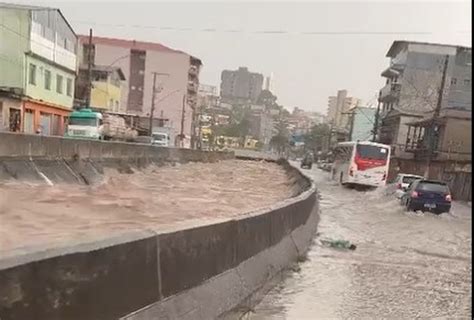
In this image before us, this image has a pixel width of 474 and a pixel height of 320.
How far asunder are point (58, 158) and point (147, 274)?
1257 cm

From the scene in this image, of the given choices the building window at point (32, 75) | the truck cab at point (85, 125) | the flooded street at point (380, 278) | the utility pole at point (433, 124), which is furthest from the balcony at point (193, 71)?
the flooded street at point (380, 278)

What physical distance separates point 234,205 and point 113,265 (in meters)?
12.0

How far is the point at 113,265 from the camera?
3.58m

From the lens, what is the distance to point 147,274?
3973 mm

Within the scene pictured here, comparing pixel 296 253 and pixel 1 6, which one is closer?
pixel 296 253

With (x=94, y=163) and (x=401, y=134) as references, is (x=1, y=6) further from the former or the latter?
(x=401, y=134)

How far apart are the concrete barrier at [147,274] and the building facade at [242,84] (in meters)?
133

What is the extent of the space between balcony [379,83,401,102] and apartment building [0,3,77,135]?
34572 millimetres

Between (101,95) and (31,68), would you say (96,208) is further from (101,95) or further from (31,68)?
(101,95)

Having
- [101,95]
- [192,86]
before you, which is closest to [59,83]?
[101,95]

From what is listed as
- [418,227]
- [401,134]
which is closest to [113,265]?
[418,227]

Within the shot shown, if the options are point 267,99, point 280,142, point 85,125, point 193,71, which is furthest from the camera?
point 267,99

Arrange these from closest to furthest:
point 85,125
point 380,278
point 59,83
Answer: point 380,278, point 85,125, point 59,83

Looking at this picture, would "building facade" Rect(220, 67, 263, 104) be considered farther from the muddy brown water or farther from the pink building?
the muddy brown water
